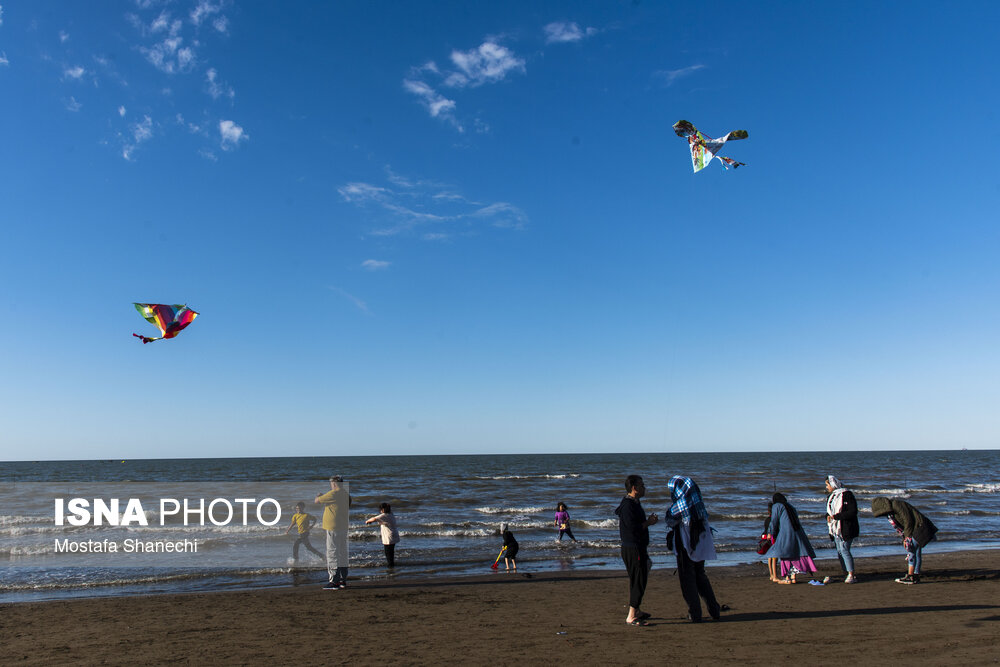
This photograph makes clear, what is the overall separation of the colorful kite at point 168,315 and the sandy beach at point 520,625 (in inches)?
219

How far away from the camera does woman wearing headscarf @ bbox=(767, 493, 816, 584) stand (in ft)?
32.7

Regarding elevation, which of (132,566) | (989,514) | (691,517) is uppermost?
(691,517)

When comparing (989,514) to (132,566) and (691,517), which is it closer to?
(691,517)

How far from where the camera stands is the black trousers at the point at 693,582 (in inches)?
275

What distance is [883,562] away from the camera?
42.5ft

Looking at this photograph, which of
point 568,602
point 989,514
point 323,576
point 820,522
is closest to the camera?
point 568,602

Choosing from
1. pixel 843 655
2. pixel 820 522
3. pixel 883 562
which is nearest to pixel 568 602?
pixel 843 655

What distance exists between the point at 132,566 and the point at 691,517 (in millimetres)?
12295

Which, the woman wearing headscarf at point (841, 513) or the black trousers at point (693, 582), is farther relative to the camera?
the woman wearing headscarf at point (841, 513)

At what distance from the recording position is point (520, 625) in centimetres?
775

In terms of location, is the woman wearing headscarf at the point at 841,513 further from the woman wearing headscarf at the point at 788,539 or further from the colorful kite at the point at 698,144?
the colorful kite at the point at 698,144

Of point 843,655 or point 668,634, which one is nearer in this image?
point 843,655

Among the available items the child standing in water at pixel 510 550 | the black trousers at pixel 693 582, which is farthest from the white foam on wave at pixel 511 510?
the black trousers at pixel 693 582

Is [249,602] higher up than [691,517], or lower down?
lower down
